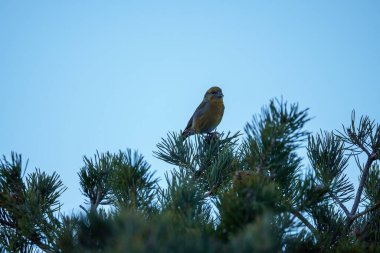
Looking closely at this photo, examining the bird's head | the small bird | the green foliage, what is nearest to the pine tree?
the green foliage

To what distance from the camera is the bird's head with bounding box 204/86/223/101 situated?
8.40 m

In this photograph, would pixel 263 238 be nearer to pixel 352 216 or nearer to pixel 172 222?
pixel 172 222

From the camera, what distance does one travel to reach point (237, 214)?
1.34m

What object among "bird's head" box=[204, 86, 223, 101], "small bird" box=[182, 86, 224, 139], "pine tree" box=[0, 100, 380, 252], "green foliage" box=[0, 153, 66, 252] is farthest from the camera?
"bird's head" box=[204, 86, 223, 101]

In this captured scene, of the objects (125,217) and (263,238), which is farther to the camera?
(125,217)

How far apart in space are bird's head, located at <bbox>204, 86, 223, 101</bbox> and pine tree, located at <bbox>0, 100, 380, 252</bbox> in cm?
502

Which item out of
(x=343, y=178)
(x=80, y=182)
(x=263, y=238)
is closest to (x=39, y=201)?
(x=80, y=182)

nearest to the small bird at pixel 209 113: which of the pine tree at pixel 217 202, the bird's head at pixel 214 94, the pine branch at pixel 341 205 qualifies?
the bird's head at pixel 214 94

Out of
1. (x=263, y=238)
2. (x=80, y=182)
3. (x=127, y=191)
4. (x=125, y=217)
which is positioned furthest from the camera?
(x=80, y=182)

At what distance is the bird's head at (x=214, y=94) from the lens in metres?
8.40

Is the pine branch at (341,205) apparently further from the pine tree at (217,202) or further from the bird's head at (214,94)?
the bird's head at (214,94)

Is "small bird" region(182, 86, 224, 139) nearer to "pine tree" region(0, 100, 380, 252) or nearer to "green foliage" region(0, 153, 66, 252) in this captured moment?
"pine tree" region(0, 100, 380, 252)

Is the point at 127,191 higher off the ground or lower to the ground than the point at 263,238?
higher

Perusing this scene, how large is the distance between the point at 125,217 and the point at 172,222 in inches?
10.8
